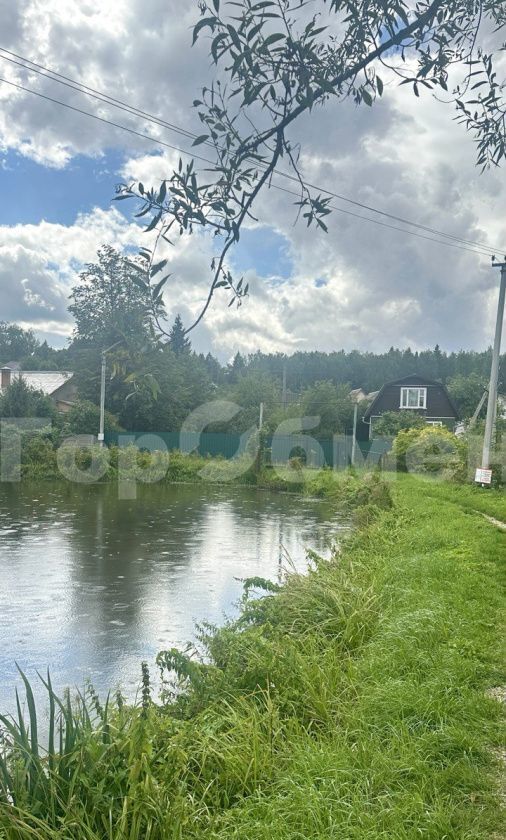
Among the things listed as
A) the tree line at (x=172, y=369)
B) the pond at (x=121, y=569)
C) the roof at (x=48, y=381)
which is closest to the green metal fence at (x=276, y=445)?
the tree line at (x=172, y=369)

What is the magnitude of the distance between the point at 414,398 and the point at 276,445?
13.0m

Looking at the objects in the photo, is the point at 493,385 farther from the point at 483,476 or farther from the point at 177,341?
the point at 177,341

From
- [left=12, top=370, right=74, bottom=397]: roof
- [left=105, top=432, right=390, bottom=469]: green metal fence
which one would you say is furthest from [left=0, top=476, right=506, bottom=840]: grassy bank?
[left=12, top=370, right=74, bottom=397]: roof

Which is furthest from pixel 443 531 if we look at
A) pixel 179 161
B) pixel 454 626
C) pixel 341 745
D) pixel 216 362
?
pixel 216 362

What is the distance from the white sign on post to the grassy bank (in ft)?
33.4

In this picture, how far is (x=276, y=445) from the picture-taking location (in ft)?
87.8

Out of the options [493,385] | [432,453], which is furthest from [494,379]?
[432,453]

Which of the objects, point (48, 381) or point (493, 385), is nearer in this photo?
point (493, 385)

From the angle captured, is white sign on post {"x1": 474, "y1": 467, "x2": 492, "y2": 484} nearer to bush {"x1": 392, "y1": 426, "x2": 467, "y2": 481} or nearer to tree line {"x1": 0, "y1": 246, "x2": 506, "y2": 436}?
bush {"x1": 392, "y1": 426, "x2": 467, "y2": 481}

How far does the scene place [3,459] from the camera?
24.5 m

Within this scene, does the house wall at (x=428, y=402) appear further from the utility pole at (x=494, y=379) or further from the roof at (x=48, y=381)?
the utility pole at (x=494, y=379)

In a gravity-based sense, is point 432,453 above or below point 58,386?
below

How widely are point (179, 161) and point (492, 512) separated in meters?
11.6

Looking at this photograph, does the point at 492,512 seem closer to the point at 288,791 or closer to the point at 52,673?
the point at 52,673
